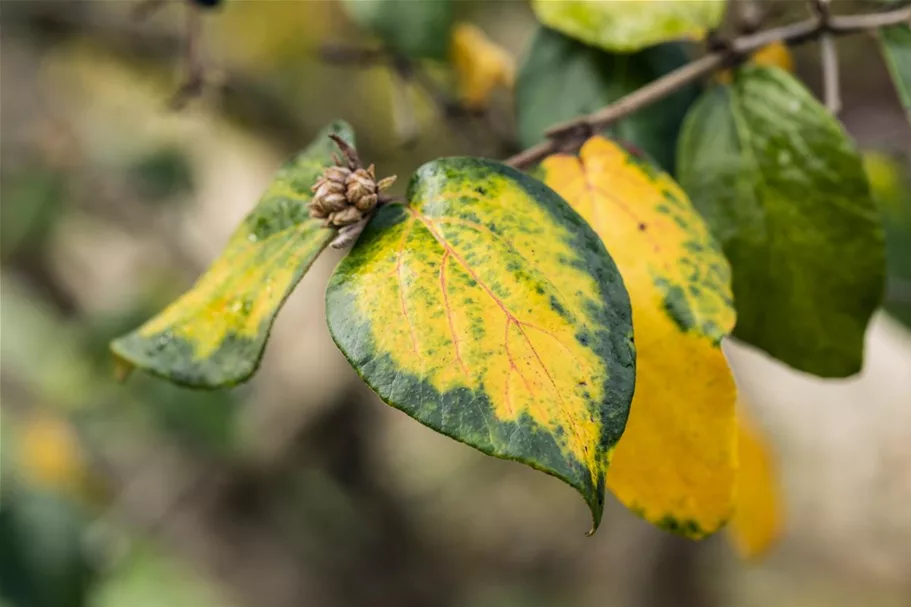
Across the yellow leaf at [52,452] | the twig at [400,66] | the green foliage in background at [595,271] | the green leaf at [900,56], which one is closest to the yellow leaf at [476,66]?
the twig at [400,66]

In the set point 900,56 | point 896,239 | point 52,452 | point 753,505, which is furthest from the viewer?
point 52,452

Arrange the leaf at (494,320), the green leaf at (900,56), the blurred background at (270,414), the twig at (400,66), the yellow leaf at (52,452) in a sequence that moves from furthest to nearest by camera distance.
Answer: the yellow leaf at (52,452) → the blurred background at (270,414) → the twig at (400,66) → the green leaf at (900,56) → the leaf at (494,320)

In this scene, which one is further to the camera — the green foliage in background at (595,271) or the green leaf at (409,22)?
the green leaf at (409,22)

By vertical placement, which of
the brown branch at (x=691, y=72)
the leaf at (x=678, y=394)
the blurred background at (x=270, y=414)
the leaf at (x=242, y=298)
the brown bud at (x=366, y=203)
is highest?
the brown bud at (x=366, y=203)

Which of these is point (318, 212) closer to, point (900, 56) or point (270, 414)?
point (900, 56)

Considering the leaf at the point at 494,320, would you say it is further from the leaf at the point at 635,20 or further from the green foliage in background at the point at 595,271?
the leaf at the point at 635,20

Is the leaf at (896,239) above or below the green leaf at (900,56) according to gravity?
below

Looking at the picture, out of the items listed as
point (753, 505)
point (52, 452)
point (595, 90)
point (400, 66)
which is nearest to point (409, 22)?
point (400, 66)
